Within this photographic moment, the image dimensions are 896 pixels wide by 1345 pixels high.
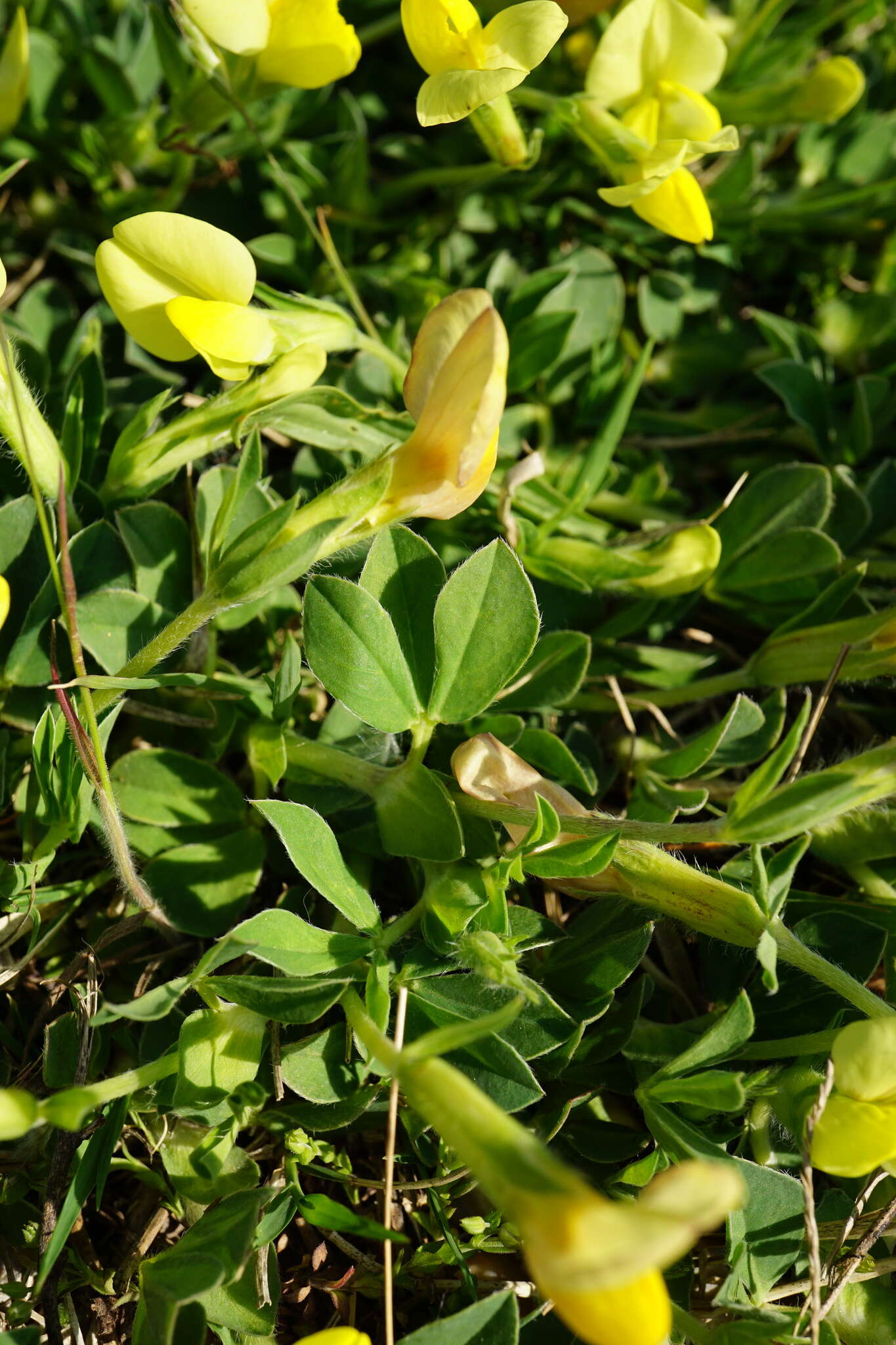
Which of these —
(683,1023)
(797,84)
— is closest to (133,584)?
(683,1023)

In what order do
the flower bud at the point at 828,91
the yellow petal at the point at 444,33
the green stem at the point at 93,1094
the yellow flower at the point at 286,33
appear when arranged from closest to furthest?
the green stem at the point at 93,1094
the yellow petal at the point at 444,33
the yellow flower at the point at 286,33
the flower bud at the point at 828,91

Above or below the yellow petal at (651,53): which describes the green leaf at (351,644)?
below

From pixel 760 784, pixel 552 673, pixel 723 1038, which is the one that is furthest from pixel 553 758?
pixel 723 1038

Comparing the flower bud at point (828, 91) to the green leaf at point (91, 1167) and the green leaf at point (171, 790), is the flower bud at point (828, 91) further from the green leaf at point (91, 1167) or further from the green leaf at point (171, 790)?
the green leaf at point (91, 1167)

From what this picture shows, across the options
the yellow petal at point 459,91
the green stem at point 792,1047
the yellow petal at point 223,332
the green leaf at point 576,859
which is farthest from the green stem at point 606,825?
the yellow petal at point 459,91

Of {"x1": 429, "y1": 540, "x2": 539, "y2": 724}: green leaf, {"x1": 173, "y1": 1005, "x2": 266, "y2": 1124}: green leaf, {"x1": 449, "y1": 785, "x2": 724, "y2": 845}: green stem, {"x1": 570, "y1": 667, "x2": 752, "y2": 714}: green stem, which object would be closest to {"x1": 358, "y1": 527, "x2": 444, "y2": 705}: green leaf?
{"x1": 429, "y1": 540, "x2": 539, "y2": 724}: green leaf

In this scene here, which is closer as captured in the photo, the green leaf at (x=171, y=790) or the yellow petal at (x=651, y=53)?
the green leaf at (x=171, y=790)
